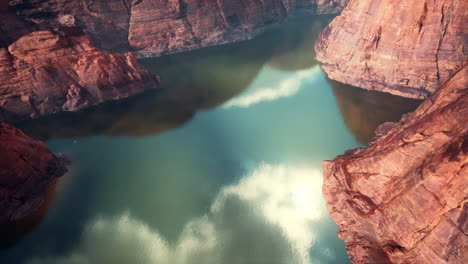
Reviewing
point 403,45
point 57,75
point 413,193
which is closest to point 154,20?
point 57,75

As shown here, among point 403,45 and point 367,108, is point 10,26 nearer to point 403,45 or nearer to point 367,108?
point 367,108

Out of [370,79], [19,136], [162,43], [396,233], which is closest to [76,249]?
[19,136]

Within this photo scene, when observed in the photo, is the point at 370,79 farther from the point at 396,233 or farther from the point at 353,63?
the point at 396,233

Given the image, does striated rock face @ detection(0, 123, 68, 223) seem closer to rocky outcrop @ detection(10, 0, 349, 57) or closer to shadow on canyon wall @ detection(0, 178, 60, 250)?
shadow on canyon wall @ detection(0, 178, 60, 250)

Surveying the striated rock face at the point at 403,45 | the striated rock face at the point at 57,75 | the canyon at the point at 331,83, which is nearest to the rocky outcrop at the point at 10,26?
the canyon at the point at 331,83

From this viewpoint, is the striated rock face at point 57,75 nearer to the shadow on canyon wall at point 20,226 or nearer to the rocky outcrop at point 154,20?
the rocky outcrop at point 154,20

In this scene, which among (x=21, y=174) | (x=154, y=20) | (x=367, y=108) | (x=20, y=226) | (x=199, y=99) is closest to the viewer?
(x=20, y=226)
